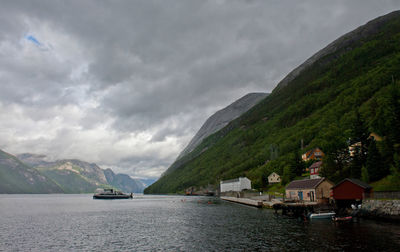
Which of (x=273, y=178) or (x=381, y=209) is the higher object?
(x=273, y=178)

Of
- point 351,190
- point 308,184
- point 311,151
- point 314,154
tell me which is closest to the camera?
point 351,190

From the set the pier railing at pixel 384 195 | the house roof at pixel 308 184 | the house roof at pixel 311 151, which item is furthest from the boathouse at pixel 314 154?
the pier railing at pixel 384 195

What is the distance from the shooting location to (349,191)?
252 feet

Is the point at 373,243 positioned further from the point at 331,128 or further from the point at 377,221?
the point at 331,128

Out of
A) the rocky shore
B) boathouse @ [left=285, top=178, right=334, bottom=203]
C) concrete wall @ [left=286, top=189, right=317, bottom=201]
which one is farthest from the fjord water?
concrete wall @ [left=286, top=189, right=317, bottom=201]

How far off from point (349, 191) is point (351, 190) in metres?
0.68

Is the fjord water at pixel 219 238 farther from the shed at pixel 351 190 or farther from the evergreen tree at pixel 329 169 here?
the evergreen tree at pixel 329 169

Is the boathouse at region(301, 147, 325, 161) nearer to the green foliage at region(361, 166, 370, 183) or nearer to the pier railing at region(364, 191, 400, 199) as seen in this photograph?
the green foliage at region(361, 166, 370, 183)

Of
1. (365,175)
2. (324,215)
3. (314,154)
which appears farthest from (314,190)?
(314,154)

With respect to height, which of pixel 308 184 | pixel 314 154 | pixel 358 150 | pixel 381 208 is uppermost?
pixel 314 154

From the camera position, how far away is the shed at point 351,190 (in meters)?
73.3

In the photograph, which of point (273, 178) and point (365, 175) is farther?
point (273, 178)

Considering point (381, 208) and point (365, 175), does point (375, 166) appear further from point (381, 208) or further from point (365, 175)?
point (381, 208)

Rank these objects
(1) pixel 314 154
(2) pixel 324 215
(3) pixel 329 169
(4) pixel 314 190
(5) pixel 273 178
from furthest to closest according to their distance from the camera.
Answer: (5) pixel 273 178, (1) pixel 314 154, (3) pixel 329 169, (4) pixel 314 190, (2) pixel 324 215
